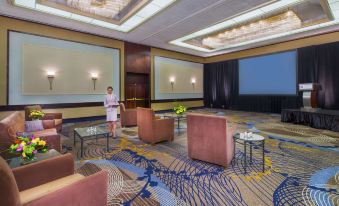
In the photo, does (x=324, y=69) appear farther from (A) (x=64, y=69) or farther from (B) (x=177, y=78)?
(A) (x=64, y=69)

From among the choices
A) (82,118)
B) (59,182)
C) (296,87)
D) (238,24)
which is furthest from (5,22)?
(296,87)

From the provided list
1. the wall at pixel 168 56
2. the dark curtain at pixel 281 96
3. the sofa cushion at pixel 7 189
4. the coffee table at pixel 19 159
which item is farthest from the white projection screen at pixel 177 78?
the sofa cushion at pixel 7 189

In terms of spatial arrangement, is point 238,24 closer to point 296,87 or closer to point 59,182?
point 296,87

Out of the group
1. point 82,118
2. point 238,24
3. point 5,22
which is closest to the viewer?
point 5,22

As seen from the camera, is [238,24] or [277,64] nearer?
[238,24]

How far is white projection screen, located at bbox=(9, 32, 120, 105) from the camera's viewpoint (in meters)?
6.15

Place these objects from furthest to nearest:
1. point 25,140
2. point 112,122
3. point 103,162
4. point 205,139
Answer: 1. point 112,122
2. point 103,162
3. point 205,139
4. point 25,140

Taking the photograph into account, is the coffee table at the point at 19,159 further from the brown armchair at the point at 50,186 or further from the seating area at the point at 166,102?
the brown armchair at the point at 50,186

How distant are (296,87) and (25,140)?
34.9 feet

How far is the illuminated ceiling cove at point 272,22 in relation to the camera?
567cm

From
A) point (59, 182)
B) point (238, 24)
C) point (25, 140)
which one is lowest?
point (59, 182)

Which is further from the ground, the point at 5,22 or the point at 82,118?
the point at 5,22

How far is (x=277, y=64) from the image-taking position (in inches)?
376

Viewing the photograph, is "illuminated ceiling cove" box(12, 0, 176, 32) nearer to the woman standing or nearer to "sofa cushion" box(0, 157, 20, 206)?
the woman standing
